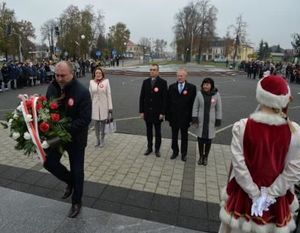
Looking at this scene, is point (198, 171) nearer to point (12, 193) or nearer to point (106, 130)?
point (106, 130)

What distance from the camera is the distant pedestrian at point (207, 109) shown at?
5.75 meters

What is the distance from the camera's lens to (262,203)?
2492mm

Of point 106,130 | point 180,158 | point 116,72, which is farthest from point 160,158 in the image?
point 116,72

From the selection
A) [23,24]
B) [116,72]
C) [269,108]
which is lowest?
[116,72]

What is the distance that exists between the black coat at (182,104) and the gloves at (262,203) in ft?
11.6

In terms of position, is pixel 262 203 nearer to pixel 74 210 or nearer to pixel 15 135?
pixel 74 210

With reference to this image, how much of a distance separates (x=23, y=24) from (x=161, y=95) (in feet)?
185

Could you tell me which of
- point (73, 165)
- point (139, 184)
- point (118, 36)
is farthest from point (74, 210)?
point (118, 36)

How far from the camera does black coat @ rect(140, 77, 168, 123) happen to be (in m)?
6.12

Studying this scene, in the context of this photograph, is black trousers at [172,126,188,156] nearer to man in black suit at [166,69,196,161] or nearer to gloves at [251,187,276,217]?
man in black suit at [166,69,196,161]

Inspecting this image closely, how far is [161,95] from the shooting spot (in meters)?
6.16

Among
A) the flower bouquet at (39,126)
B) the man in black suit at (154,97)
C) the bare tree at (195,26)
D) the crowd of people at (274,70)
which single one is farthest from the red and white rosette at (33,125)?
the bare tree at (195,26)

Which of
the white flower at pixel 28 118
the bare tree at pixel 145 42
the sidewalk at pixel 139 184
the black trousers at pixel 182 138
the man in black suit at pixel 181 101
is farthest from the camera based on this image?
the bare tree at pixel 145 42

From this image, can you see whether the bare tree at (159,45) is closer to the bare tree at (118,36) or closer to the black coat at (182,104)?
the bare tree at (118,36)
